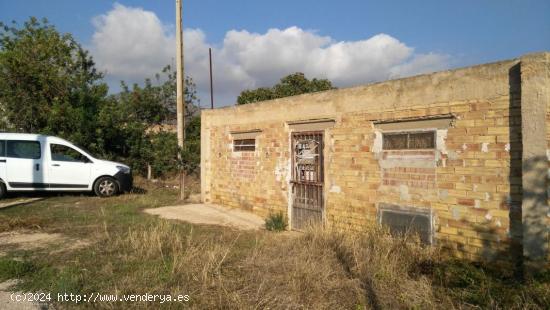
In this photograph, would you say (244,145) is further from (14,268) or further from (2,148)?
(2,148)

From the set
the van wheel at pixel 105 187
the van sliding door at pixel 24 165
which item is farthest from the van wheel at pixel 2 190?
the van wheel at pixel 105 187

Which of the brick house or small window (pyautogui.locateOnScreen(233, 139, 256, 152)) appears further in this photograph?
small window (pyautogui.locateOnScreen(233, 139, 256, 152))

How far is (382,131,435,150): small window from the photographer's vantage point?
599cm

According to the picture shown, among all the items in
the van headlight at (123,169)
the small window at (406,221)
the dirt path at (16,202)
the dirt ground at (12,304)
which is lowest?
the dirt ground at (12,304)

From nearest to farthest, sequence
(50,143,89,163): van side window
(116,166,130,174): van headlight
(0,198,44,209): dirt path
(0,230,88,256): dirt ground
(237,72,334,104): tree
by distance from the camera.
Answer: (0,230,88,256): dirt ground < (0,198,44,209): dirt path < (50,143,89,163): van side window < (116,166,130,174): van headlight < (237,72,334,104): tree

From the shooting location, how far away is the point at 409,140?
6.23 m

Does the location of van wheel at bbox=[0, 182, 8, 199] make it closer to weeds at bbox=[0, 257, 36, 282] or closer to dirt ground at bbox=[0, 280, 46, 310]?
weeds at bbox=[0, 257, 36, 282]

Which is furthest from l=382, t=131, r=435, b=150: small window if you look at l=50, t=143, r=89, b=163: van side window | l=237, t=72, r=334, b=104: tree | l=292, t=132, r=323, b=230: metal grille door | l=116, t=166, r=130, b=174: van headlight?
l=237, t=72, r=334, b=104: tree

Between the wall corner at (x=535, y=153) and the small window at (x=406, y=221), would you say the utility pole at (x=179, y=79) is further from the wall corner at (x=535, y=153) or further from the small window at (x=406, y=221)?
the wall corner at (x=535, y=153)

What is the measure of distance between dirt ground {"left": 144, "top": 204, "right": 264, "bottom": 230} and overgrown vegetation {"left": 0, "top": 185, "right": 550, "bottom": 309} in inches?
74.2

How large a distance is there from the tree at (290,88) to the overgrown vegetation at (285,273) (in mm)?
20158

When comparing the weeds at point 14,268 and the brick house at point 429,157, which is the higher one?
the brick house at point 429,157

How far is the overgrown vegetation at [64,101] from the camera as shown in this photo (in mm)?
15078

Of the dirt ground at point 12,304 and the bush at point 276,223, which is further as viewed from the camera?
the bush at point 276,223
